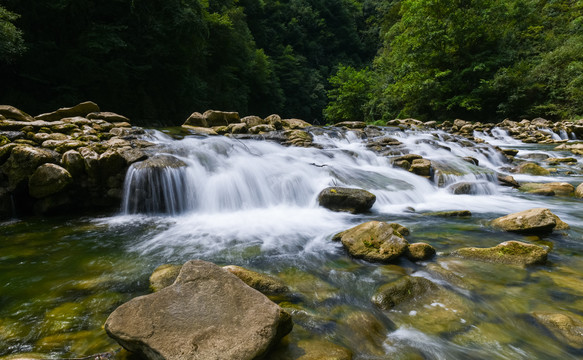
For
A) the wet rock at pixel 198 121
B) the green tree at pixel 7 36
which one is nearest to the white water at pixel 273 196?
the wet rock at pixel 198 121

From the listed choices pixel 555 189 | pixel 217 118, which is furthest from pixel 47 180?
pixel 555 189

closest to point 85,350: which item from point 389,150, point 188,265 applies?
point 188,265

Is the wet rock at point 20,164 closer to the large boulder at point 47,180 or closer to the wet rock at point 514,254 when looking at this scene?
→ the large boulder at point 47,180

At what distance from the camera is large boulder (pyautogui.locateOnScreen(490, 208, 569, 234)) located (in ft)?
12.5

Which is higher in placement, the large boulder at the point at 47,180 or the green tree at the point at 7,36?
the green tree at the point at 7,36

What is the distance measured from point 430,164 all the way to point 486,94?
16.6 metres

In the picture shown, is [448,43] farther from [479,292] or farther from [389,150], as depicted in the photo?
[479,292]

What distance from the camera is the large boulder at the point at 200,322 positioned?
1506 mm

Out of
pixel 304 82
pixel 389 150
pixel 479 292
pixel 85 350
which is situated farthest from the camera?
pixel 304 82

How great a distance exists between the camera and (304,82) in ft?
151

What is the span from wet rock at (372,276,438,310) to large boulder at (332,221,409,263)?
0.48 metres

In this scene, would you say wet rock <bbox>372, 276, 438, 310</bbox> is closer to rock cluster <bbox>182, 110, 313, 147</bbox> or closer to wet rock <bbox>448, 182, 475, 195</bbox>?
wet rock <bbox>448, 182, 475, 195</bbox>

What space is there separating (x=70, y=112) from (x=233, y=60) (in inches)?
847

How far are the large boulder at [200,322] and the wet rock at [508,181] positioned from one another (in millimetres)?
8075
